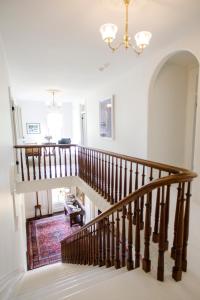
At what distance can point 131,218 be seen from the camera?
1698 millimetres

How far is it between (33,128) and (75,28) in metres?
6.32

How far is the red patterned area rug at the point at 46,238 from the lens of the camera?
6.15m

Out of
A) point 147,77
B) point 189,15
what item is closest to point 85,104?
point 147,77

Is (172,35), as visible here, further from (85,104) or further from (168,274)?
(85,104)

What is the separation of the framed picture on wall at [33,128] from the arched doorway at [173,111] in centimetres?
598

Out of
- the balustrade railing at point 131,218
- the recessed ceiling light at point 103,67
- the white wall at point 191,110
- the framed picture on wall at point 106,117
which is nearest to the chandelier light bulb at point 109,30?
the balustrade railing at point 131,218

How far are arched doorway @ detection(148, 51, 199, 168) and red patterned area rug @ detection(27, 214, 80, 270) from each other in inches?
206

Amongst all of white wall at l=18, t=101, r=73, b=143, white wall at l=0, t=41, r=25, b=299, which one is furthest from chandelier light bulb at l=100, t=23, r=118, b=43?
white wall at l=18, t=101, r=73, b=143

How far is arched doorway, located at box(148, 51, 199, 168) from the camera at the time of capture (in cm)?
356

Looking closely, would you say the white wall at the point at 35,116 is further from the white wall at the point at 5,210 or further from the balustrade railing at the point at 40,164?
the white wall at the point at 5,210

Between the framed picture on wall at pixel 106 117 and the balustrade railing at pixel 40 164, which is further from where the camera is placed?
the framed picture on wall at pixel 106 117

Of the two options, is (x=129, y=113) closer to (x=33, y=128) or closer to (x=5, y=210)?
(x=5, y=210)

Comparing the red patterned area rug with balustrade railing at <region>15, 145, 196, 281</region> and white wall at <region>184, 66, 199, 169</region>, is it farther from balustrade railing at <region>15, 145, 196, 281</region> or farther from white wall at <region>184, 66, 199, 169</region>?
white wall at <region>184, 66, 199, 169</region>

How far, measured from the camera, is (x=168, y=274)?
4.83 ft
